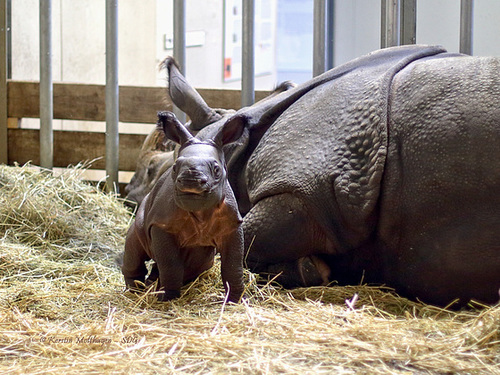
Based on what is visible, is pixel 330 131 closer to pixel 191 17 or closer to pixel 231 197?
pixel 231 197

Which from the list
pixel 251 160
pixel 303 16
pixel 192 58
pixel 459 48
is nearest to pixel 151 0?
pixel 192 58

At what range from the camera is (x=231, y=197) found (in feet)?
10.1

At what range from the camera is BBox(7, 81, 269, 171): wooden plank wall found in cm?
561

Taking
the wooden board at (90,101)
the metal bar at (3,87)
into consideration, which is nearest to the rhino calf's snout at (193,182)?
the wooden board at (90,101)

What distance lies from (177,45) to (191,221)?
229 centimetres

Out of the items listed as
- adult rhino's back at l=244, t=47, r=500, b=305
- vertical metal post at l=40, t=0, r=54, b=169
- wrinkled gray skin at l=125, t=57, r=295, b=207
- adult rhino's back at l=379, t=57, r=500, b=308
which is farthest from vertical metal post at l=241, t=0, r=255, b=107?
adult rhino's back at l=379, t=57, r=500, b=308

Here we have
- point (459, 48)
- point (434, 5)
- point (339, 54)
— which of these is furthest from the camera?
point (339, 54)

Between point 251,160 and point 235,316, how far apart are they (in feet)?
3.46

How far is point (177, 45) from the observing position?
505 cm

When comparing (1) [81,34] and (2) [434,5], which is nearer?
(2) [434,5]

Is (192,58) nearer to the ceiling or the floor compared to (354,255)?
nearer to the ceiling

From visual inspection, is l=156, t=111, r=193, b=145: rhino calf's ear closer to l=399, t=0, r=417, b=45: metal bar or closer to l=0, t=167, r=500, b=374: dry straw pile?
l=0, t=167, r=500, b=374: dry straw pile

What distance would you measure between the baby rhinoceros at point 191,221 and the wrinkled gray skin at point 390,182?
222 millimetres

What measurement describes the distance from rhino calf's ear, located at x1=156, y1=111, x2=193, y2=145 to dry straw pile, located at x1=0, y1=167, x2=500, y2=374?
2.16 ft
